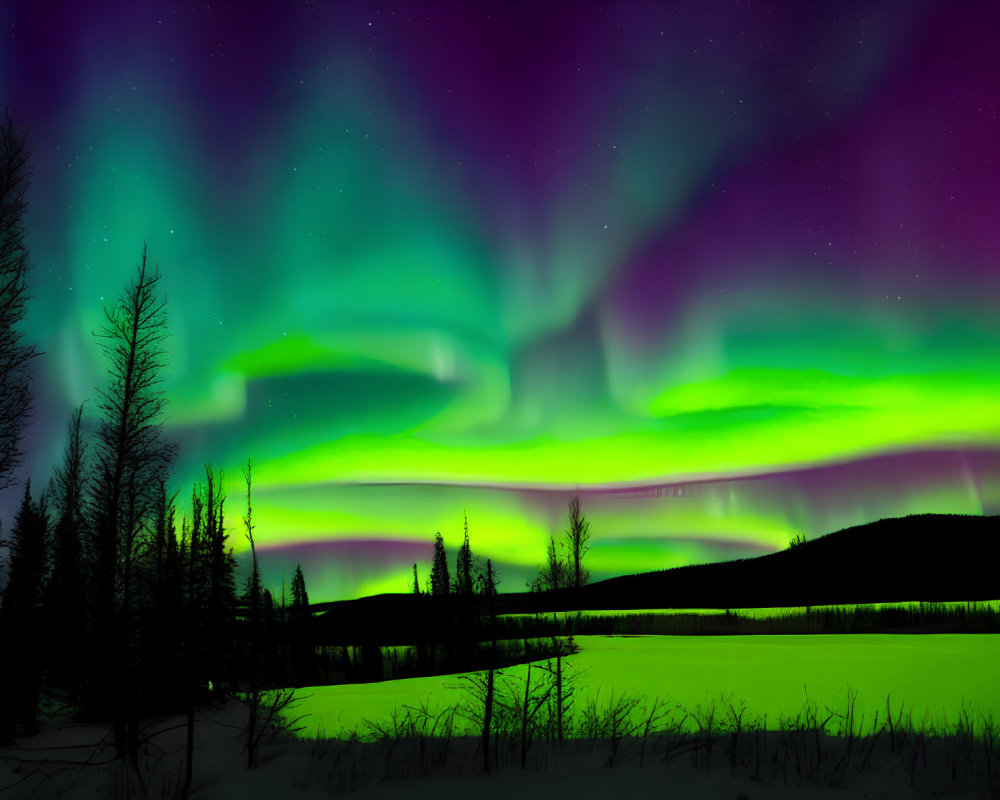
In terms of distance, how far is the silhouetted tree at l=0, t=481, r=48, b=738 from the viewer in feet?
91.0

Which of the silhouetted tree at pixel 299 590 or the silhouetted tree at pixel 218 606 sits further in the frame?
the silhouetted tree at pixel 299 590

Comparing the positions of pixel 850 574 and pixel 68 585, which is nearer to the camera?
pixel 68 585

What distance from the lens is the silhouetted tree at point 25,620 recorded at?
27.7m

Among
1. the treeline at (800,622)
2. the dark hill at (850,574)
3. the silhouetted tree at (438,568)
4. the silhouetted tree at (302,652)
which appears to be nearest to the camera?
the treeline at (800,622)

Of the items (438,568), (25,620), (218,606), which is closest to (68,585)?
(25,620)

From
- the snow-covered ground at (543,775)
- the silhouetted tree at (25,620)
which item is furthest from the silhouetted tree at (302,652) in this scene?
the snow-covered ground at (543,775)

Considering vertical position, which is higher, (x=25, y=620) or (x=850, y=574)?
Result: (x=25, y=620)

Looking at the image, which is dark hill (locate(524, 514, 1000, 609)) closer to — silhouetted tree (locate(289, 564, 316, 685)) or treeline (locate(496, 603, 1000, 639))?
treeline (locate(496, 603, 1000, 639))

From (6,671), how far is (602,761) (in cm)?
2324

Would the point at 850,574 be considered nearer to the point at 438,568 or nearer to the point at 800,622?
the point at 800,622

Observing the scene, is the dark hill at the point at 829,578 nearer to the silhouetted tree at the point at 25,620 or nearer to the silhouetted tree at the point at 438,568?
the silhouetted tree at the point at 438,568

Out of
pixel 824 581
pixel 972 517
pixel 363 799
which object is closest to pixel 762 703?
pixel 363 799

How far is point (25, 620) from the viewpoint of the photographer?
30.7m

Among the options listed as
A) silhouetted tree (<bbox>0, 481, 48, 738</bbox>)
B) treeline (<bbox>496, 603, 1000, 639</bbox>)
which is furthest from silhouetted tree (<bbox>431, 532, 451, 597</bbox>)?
silhouetted tree (<bbox>0, 481, 48, 738</bbox>)
